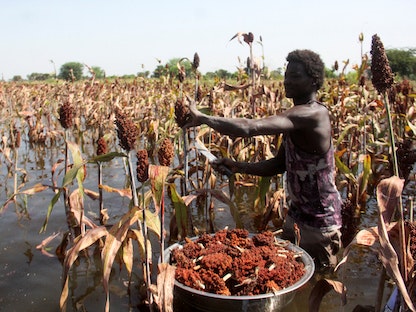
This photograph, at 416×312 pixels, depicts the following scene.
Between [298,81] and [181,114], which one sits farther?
[181,114]

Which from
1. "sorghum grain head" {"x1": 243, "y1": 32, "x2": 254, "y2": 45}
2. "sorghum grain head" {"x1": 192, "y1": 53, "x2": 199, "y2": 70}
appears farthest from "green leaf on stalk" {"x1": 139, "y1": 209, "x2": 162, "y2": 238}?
"sorghum grain head" {"x1": 243, "y1": 32, "x2": 254, "y2": 45}

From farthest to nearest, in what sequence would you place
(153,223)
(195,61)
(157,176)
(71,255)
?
(195,61)
(153,223)
(71,255)
(157,176)

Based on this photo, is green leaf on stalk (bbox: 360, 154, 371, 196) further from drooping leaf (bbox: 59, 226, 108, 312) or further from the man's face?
drooping leaf (bbox: 59, 226, 108, 312)

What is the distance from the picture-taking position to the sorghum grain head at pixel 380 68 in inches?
54.7

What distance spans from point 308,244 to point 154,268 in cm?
124

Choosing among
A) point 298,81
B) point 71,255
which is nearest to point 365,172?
point 298,81

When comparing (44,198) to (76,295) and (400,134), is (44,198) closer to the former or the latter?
(76,295)

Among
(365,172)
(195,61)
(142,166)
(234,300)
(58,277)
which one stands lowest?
(58,277)

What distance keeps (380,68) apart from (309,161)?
1194mm

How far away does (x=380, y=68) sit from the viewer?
1393 millimetres

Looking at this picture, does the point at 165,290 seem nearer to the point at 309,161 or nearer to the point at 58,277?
the point at 309,161

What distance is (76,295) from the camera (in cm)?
286

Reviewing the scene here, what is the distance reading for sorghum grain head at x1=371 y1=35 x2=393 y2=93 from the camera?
1.39 m

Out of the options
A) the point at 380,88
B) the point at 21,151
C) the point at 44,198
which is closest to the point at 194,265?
the point at 380,88
